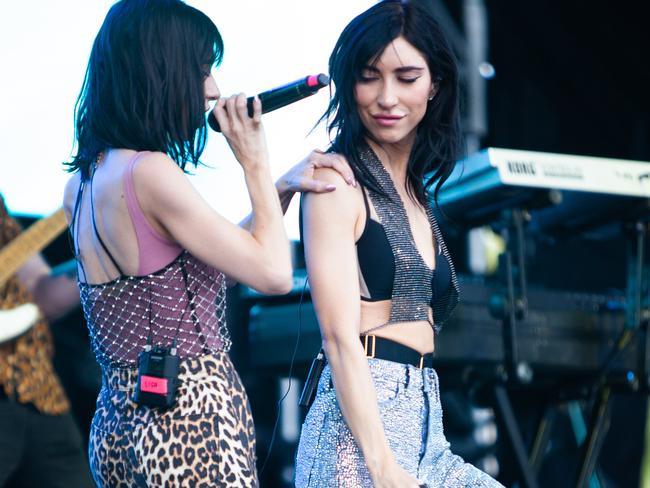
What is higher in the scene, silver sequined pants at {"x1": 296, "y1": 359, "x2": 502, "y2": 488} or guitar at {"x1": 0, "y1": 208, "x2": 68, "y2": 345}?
guitar at {"x1": 0, "y1": 208, "x2": 68, "y2": 345}

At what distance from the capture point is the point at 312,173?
217 centimetres

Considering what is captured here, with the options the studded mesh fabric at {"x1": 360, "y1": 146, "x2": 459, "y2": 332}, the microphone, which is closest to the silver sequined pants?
the studded mesh fabric at {"x1": 360, "y1": 146, "x2": 459, "y2": 332}

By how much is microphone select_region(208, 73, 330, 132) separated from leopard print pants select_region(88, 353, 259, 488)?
1.50ft

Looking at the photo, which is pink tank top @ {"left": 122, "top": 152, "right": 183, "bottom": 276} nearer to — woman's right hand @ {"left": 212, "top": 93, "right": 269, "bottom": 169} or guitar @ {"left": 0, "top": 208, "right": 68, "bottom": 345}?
woman's right hand @ {"left": 212, "top": 93, "right": 269, "bottom": 169}

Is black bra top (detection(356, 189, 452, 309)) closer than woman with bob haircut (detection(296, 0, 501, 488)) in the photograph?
No

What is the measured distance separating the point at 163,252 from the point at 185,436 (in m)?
0.31

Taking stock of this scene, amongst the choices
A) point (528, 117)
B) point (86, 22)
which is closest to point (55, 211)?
point (86, 22)

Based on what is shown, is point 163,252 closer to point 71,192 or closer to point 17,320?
point 71,192

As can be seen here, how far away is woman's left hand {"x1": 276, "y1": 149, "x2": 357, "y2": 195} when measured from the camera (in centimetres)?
212

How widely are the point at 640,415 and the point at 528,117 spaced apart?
64.7 inches

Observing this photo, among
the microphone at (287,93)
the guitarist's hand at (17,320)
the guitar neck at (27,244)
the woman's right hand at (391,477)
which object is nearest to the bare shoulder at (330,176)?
the microphone at (287,93)

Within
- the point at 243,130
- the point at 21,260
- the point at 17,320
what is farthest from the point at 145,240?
the point at 21,260

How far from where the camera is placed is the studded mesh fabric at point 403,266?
83.9 inches

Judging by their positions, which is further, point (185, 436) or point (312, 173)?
point (312, 173)
